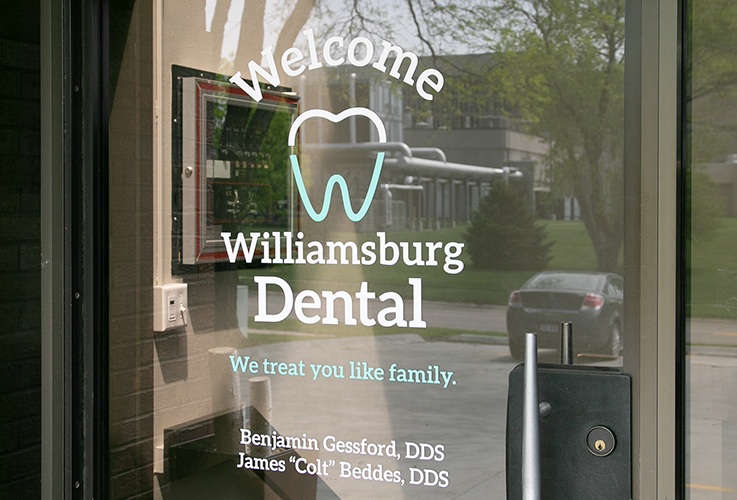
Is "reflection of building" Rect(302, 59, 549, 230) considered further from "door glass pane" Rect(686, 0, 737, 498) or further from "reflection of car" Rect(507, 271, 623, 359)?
"door glass pane" Rect(686, 0, 737, 498)

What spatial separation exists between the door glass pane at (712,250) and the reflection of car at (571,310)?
18 cm

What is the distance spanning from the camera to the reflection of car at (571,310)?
245cm

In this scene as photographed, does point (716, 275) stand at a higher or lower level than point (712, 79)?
lower

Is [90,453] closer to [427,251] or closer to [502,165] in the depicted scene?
[427,251]

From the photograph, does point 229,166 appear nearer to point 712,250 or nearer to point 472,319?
point 472,319

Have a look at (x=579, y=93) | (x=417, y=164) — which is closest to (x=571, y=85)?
(x=579, y=93)

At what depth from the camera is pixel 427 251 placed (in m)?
2.66

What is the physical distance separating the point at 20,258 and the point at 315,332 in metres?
0.95

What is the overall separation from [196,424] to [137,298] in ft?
1.37

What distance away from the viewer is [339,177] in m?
2.79

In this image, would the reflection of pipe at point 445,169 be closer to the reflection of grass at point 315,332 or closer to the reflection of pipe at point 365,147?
the reflection of pipe at point 365,147

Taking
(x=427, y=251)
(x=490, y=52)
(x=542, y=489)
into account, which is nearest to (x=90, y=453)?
(x=427, y=251)

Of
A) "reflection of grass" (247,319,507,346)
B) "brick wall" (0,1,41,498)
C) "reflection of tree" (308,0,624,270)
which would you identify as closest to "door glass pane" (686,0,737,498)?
"reflection of tree" (308,0,624,270)

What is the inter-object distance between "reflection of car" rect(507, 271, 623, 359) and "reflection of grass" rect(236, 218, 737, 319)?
3cm
